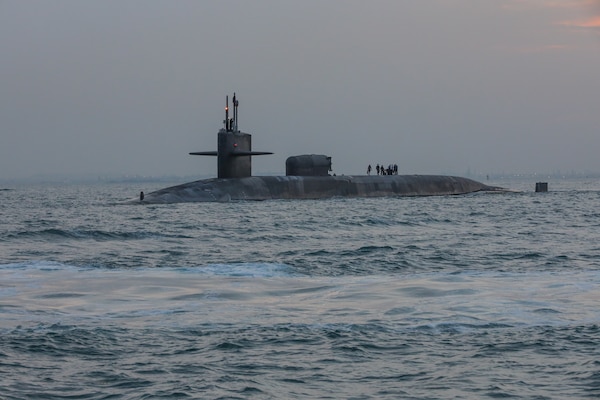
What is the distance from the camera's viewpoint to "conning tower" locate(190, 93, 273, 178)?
49875mm

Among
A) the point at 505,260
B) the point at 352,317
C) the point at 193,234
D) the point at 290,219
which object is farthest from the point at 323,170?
the point at 352,317

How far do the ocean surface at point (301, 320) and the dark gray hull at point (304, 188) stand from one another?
24.3 m

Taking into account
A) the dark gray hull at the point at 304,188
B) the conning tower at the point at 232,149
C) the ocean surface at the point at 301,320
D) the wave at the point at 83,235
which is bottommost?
the ocean surface at the point at 301,320

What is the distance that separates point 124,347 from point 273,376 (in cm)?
232

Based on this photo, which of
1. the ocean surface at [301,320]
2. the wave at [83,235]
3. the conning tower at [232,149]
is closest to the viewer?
the ocean surface at [301,320]

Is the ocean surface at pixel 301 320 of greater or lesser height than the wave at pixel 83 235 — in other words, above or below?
below

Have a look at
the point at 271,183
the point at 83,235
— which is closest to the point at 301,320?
the point at 83,235

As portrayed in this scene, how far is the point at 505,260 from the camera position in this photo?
67.2 feet

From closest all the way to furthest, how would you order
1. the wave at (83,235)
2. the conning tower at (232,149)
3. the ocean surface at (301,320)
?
1. the ocean surface at (301,320)
2. the wave at (83,235)
3. the conning tower at (232,149)

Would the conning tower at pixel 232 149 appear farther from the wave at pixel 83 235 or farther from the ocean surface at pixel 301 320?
the ocean surface at pixel 301 320

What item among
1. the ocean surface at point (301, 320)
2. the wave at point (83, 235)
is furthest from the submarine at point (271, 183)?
the ocean surface at point (301, 320)

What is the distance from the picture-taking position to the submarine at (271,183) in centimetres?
5006

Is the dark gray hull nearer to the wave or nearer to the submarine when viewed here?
the submarine

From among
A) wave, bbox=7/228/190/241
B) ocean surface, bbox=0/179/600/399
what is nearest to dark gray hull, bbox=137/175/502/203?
wave, bbox=7/228/190/241
